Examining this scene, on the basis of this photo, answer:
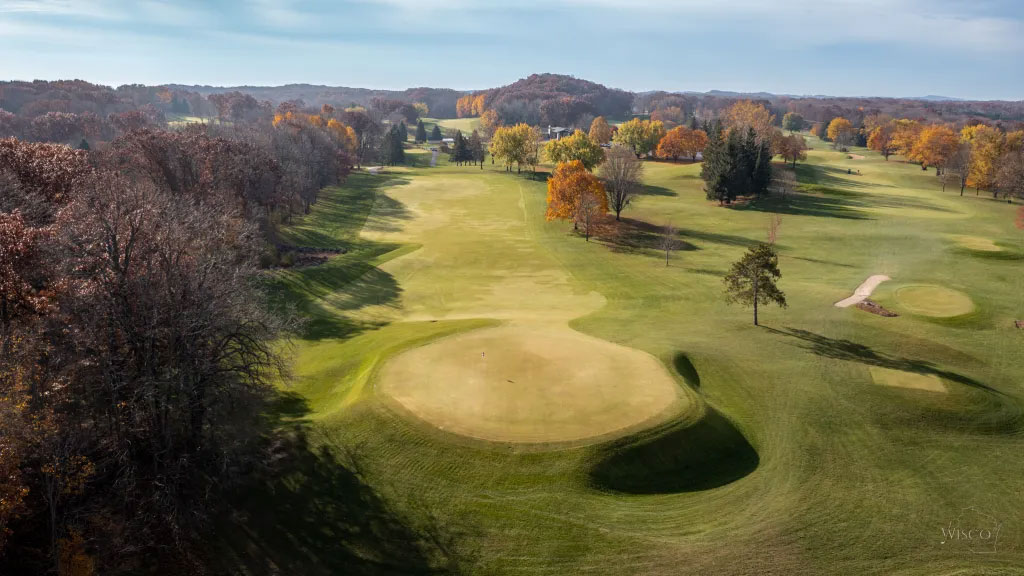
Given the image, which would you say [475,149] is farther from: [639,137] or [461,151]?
[639,137]

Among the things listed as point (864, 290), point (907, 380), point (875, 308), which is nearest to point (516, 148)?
point (864, 290)

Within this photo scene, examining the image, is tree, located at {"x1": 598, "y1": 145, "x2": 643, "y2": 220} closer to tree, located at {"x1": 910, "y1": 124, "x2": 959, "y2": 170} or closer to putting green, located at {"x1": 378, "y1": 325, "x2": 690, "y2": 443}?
putting green, located at {"x1": 378, "y1": 325, "x2": 690, "y2": 443}

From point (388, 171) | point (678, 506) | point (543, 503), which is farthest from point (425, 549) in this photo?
point (388, 171)

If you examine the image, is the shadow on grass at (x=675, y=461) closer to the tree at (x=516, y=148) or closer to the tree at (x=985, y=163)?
the tree at (x=985, y=163)

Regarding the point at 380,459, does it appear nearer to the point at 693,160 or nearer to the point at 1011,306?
the point at 1011,306

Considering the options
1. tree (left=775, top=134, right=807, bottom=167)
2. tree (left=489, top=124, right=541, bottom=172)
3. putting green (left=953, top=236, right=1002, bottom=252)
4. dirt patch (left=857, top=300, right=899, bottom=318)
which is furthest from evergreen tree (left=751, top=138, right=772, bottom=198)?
dirt patch (left=857, top=300, right=899, bottom=318)

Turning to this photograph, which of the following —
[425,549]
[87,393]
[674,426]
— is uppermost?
[87,393]
